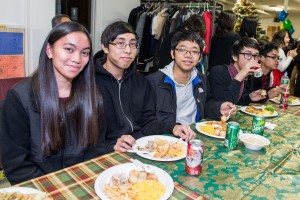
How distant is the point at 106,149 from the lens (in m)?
1.46

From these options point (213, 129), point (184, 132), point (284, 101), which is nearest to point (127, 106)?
point (184, 132)

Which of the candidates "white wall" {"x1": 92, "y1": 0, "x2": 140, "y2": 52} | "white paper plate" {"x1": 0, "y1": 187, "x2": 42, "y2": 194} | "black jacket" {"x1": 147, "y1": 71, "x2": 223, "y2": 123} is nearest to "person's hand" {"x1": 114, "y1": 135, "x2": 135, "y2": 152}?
"white paper plate" {"x1": 0, "y1": 187, "x2": 42, "y2": 194}

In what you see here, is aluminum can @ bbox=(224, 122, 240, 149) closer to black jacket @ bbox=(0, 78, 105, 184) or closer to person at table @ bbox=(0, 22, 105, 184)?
person at table @ bbox=(0, 22, 105, 184)

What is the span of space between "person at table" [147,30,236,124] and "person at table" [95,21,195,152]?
203 millimetres

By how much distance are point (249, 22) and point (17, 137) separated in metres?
4.02

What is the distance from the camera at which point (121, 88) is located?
5.70 feet

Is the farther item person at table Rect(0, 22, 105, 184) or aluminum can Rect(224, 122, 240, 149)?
aluminum can Rect(224, 122, 240, 149)

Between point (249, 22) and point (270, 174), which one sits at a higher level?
point (249, 22)

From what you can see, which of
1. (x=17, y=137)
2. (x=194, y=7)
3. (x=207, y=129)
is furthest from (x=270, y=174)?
(x=194, y=7)

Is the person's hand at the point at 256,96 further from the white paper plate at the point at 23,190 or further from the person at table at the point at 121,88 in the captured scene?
the white paper plate at the point at 23,190

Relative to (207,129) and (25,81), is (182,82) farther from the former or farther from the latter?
(25,81)

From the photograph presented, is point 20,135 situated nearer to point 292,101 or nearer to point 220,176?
point 220,176

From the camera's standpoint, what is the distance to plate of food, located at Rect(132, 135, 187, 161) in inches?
49.3

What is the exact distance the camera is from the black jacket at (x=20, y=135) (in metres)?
1.18
